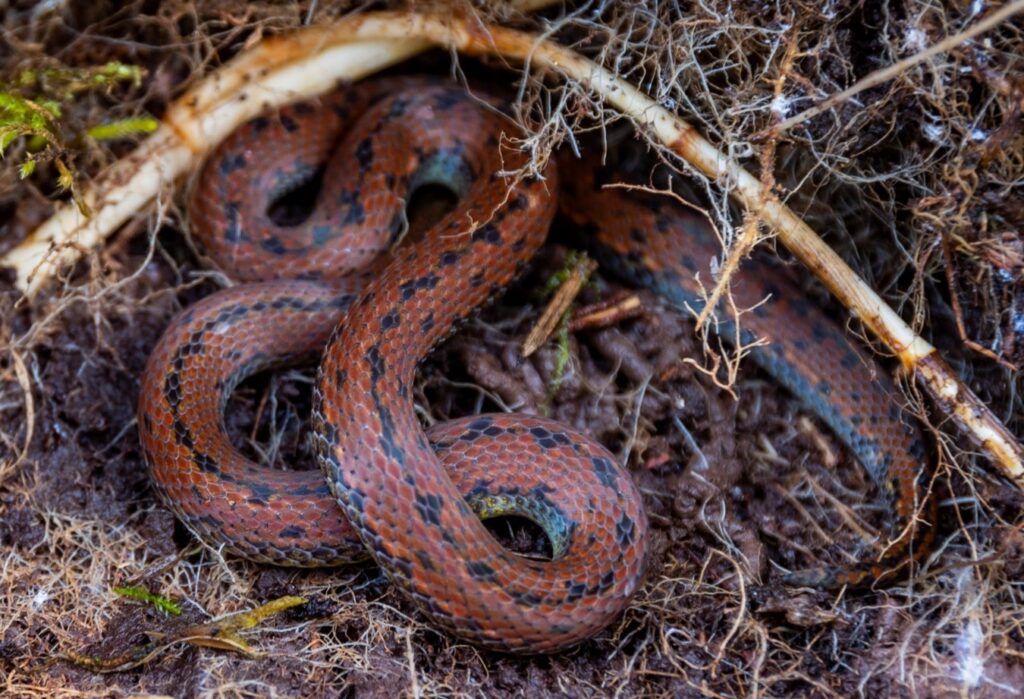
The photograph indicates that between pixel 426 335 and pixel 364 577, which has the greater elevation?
pixel 426 335

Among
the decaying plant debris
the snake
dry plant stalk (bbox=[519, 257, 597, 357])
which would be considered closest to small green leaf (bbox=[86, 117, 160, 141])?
the decaying plant debris

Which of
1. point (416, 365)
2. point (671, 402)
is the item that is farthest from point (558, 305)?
point (416, 365)

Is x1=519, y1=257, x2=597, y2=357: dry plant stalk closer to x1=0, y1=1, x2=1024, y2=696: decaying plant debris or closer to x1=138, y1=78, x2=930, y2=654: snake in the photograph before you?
x1=0, y1=1, x2=1024, y2=696: decaying plant debris

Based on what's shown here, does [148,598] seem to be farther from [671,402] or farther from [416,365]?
[671,402]

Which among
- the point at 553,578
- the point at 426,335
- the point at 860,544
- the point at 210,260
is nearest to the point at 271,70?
the point at 210,260

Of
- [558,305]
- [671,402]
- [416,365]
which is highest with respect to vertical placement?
[416,365]

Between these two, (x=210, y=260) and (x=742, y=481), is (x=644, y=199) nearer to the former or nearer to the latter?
(x=742, y=481)

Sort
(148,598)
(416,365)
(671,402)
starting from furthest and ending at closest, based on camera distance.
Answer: (671,402) → (416,365) → (148,598)
